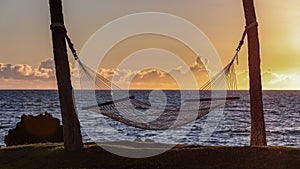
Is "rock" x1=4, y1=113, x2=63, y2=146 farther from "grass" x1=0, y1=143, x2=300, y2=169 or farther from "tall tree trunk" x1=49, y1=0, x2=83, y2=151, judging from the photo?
"tall tree trunk" x1=49, y1=0, x2=83, y2=151

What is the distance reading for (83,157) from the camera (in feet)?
33.4

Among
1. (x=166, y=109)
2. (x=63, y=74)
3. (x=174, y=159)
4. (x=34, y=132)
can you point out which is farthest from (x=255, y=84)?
(x=34, y=132)

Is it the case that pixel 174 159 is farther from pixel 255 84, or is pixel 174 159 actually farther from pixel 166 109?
pixel 255 84

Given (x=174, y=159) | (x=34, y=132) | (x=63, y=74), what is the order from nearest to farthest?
(x=174, y=159)
(x=63, y=74)
(x=34, y=132)

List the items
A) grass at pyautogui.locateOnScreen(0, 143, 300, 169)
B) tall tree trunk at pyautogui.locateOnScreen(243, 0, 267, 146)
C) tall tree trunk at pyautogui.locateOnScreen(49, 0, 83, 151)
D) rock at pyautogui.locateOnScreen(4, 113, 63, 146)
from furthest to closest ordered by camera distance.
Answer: rock at pyautogui.locateOnScreen(4, 113, 63, 146)
tall tree trunk at pyautogui.locateOnScreen(49, 0, 83, 151)
tall tree trunk at pyautogui.locateOnScreen(243, 0, 267, 146)
grass at pyautogui.locateOnScreen(0, 143, 300, 169)

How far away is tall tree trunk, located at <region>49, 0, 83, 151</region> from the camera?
419 inches

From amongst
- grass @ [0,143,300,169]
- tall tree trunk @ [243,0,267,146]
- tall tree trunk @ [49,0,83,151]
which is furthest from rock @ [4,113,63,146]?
tall tree trunk @ [243,0,267,146]

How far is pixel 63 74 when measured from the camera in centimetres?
1064

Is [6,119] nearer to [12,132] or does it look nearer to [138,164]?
[12,132]

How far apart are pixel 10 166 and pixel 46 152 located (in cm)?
102

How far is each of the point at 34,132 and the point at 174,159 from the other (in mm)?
9328

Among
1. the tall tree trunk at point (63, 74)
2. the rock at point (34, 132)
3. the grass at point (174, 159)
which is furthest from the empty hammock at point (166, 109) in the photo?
the rock at point (34, 132)

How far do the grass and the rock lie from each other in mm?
6566

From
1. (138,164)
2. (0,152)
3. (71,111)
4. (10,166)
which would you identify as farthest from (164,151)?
(0,152)
